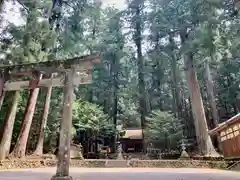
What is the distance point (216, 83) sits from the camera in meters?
28.5

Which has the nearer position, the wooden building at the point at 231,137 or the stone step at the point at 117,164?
the wooden building at the point at 231,137

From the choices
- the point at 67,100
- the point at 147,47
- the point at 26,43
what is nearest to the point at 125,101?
the point at 147,47

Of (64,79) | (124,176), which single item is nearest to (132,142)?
(124,176)

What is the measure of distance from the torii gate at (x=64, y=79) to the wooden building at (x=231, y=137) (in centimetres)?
874

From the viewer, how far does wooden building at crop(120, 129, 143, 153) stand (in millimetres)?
26844

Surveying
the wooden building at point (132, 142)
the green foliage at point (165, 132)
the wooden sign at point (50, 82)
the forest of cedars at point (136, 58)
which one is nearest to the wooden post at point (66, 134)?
the wooden sign at point (50, 82)

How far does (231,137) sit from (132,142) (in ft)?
47.2

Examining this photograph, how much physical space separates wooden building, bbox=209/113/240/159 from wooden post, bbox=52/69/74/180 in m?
9.05

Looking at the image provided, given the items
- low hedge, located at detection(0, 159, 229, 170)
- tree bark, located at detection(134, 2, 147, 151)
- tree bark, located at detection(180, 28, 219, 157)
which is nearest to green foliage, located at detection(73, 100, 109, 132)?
low hedge, located at detection(0, 159, 229, 170)

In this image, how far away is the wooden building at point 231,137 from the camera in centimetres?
1292

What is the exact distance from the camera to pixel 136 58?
90.5 ft

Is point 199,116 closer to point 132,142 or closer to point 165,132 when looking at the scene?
point 165,132

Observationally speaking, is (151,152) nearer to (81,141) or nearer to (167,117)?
(167,117)

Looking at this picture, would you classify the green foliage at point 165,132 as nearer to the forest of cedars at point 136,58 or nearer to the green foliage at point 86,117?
the forest of cedars at point 136,58
